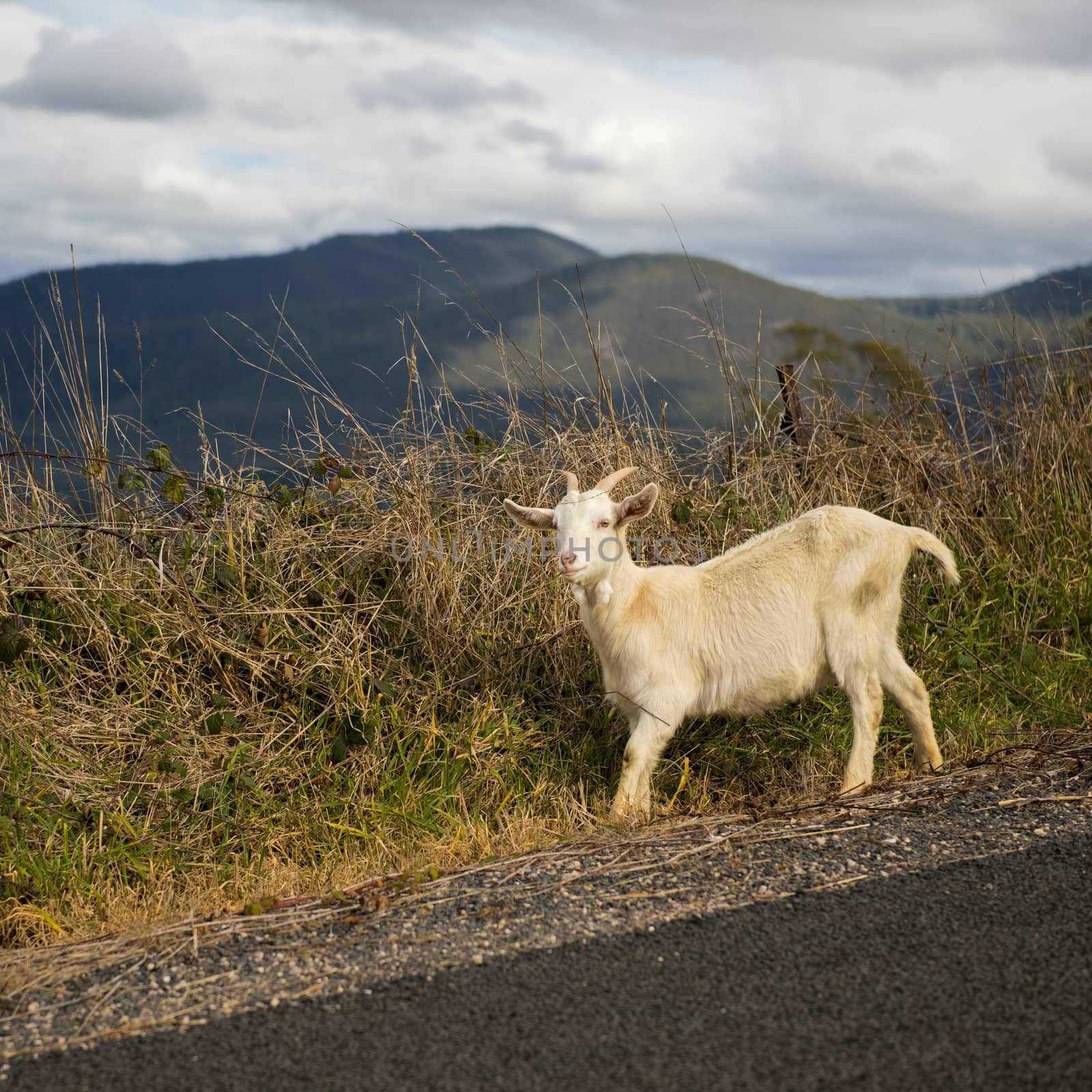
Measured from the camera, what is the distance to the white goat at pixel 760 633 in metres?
5.00

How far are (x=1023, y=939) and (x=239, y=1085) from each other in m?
2.21

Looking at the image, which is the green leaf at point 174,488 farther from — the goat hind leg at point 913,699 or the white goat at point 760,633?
the goat hind leg at point 913,699

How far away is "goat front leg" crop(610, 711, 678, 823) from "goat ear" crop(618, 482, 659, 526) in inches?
34.8

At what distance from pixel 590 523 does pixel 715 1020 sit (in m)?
2.35

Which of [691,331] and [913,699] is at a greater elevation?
[691,331]

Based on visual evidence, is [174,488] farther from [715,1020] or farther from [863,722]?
[715,1020]

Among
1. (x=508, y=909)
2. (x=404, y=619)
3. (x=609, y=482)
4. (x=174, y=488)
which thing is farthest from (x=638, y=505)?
(x=174, y=488)

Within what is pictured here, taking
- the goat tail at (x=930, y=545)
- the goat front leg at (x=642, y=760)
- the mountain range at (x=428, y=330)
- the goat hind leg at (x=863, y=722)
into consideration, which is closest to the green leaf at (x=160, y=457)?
the mountain range at (x=428, y=330)

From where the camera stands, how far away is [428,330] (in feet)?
288

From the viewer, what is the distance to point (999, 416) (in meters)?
7.72

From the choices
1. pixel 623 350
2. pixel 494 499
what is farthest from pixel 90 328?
pixel 623 350

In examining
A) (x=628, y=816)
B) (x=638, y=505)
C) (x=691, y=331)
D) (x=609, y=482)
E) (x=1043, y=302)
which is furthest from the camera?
(x=691, y=331)

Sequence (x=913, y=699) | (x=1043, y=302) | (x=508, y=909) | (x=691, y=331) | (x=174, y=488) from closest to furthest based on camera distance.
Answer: (x=508, y=909) < (x=913, y=699) < (x=174, y=488) < (x=1043, y=302) < (x=691, y=331)
